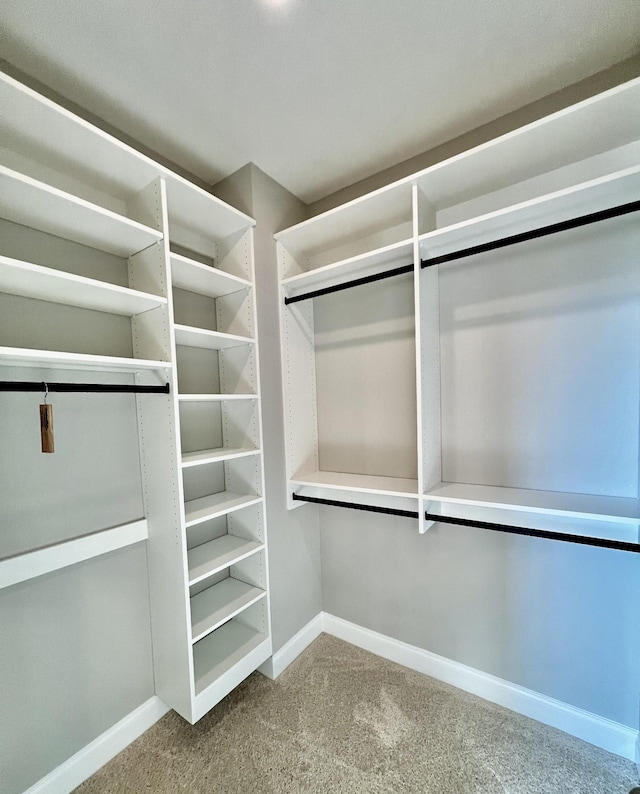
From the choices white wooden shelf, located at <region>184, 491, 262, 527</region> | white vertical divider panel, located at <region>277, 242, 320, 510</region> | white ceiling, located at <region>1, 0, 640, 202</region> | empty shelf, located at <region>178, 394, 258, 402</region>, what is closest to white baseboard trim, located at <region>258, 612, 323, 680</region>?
white vertical divider panel, located at <region>277, 242, 320, 510</region>

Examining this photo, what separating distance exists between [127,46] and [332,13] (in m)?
0.77

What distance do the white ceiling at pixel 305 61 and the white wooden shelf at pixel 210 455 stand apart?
1.62 metres

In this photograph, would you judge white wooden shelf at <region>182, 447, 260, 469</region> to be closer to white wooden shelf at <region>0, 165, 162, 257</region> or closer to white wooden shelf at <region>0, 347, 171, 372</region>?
white wooden shelf at <region>0, 347, 171, 372</region>

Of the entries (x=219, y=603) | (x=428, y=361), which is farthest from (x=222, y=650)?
(x=428, y=361)

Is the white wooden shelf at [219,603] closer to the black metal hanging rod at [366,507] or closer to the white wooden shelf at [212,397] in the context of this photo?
the black metal hanging rod at [366,507]

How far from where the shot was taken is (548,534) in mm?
1338

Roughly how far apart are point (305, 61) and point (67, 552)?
2252mm

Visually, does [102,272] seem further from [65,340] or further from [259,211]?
[259,211]

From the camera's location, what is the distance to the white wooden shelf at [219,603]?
1554 mm

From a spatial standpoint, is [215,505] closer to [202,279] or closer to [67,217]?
[202,279]

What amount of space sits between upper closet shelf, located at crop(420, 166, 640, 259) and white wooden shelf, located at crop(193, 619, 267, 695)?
→ 2.27 metres

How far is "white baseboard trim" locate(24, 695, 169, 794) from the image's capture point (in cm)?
134

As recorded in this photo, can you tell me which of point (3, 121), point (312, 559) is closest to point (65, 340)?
point (3, 121)

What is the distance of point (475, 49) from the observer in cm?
130
